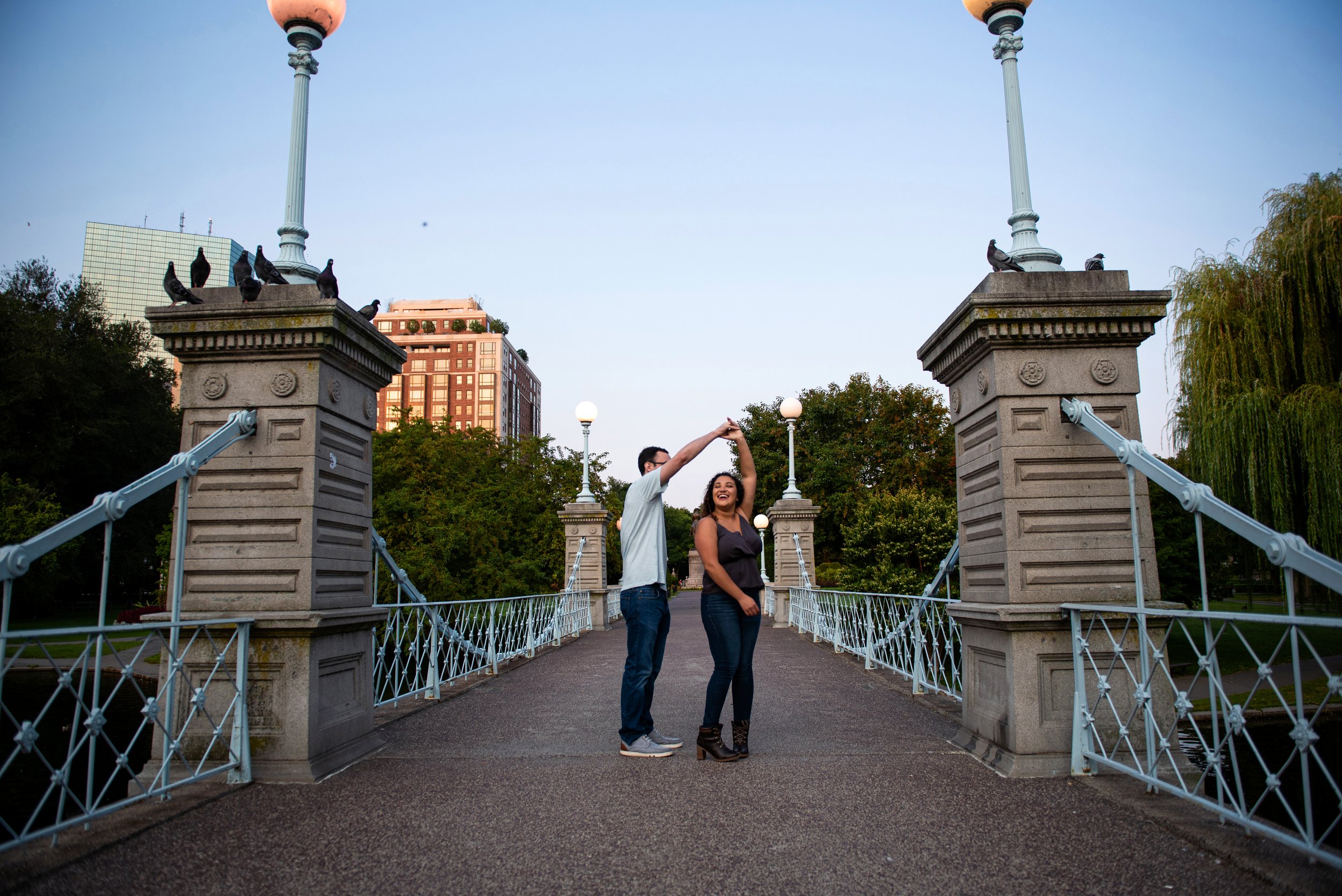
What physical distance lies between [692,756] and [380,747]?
207 cm

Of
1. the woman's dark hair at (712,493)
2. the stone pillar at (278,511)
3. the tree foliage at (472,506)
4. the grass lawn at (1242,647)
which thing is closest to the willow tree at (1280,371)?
the grass lawn at (1242,647)

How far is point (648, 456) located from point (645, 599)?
99 cm

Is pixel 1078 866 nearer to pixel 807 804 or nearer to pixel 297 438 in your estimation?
pixel 807 804

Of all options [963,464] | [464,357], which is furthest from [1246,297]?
[464,357]

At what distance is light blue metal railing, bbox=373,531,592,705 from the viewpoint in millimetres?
7031

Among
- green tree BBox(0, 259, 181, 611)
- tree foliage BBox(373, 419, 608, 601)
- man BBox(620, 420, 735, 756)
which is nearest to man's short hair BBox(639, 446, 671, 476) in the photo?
man BBox(620, 420, 735, 756)

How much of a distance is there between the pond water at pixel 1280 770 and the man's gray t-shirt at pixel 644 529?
302 centimetres

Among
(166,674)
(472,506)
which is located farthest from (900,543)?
(166,674)

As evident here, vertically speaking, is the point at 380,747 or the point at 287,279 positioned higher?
the point at 287,279

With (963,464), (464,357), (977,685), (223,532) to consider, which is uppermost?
(464,357)

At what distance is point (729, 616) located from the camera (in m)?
4.91

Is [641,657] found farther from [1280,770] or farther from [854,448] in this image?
[854,448]

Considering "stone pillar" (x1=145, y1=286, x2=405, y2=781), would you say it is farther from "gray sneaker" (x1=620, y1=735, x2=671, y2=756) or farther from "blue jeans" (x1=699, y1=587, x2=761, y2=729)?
"blue jeans" (x1=699, y1=587, x2=761, y2=729)

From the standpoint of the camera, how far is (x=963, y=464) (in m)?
5.36
